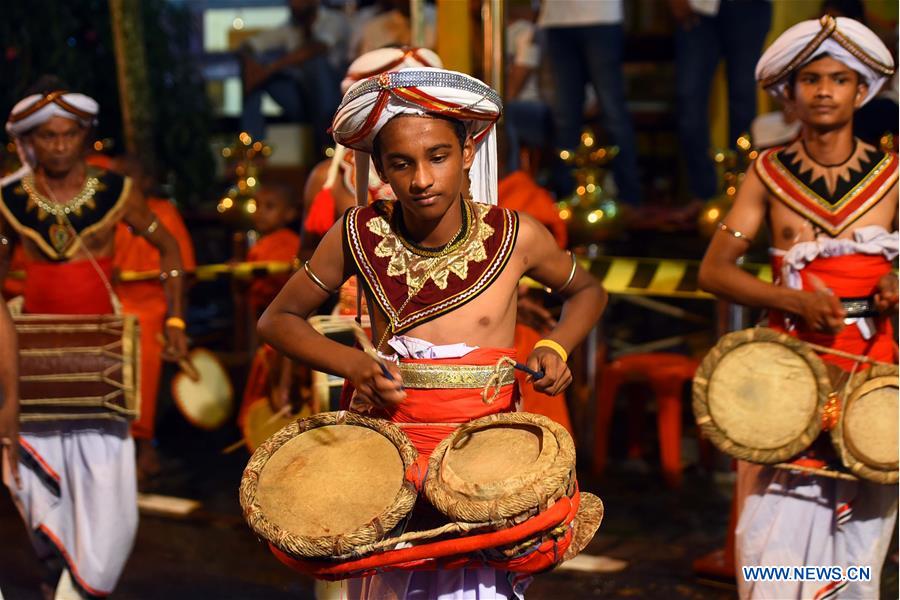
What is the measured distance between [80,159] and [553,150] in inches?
197

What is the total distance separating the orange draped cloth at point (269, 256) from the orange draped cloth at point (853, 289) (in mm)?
4762

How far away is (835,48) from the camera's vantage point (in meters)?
4.70

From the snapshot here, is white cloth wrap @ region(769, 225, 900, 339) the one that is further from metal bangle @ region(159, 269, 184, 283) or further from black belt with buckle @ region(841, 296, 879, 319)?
metal bangle @ region(159, 269, 184, 283)

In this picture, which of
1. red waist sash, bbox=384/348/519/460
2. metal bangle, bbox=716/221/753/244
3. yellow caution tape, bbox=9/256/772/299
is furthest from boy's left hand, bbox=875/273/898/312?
yellow caution tape, bbox=9/256/772/299

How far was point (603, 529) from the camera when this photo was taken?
6988mm

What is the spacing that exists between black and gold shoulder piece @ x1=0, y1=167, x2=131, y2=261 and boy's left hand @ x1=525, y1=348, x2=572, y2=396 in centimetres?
291

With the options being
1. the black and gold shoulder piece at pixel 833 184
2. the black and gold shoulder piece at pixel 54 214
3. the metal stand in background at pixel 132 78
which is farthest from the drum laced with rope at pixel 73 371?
the metal stand in background at pixel 132 78

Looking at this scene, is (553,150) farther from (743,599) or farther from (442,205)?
(442,205)

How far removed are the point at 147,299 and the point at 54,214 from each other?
9.75ft

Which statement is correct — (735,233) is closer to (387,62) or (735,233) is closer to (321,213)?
(387,62)

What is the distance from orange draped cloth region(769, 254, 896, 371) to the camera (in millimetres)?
4711

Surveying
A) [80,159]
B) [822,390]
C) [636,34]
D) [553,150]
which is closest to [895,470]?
[822,390]

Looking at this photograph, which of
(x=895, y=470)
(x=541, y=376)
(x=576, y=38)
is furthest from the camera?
(x=576, y=38)

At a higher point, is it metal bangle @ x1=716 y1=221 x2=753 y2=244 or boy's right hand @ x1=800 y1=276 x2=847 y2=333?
metal bangle @ x1=716 y1=221 x2=753 y2=244
